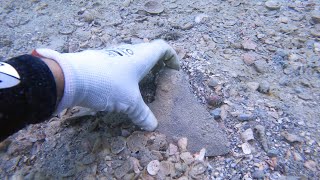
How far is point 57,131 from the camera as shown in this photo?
150 centimetres

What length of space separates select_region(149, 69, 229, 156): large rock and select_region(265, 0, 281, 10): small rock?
1.21 m

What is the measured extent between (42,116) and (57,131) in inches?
17.7

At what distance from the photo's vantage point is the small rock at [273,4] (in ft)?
7.55

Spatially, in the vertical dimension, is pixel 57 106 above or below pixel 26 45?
above

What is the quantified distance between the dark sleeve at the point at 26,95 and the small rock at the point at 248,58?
128 cm

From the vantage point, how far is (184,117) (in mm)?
1474

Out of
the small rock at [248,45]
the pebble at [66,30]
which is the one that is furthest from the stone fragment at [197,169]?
the pebble at [66,30]

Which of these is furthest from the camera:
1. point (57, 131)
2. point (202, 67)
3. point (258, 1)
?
point (258, 1)

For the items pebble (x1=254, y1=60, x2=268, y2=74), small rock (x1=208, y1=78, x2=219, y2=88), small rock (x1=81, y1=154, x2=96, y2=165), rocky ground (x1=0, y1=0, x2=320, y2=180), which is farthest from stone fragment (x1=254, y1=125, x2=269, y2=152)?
small rock (x1=81, y1=154, x2=96, y2=165)

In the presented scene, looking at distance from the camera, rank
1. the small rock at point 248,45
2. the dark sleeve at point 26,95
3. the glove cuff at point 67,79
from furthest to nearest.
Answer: the small rock at point 248,45, the glove cuff at point 67,79, the dark sleeve at point 26,95

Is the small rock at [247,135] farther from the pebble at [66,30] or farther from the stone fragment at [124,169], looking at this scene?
the pebble at [66,30]

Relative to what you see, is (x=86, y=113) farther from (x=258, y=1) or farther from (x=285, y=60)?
(x=258, y=1)

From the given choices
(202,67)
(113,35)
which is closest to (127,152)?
(202,67)

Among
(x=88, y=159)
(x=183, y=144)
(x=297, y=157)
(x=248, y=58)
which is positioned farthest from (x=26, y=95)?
(x=248, y=58)
